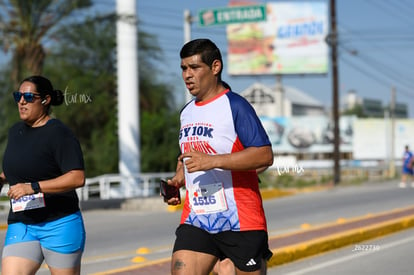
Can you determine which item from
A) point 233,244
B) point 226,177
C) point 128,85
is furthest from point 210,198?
point 128,85

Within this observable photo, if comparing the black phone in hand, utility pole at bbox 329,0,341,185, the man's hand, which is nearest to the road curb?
the black phone in hand

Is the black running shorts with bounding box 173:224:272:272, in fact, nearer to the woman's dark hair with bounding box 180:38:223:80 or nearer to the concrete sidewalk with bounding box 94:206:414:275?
the woman's dark hair with bounding box 180:38:223:80

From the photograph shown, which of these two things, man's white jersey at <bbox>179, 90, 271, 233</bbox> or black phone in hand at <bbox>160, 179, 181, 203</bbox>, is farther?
black phone in hand at <bbox>160, 179, 181, 203</bbox>

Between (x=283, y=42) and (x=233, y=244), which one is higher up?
Result: (x=283, y=42)

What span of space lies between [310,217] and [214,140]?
1241cm

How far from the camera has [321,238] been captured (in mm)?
10477

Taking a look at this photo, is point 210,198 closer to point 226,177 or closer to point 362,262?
point 226,177

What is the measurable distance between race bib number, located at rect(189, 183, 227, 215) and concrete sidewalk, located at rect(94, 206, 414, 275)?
353 cm

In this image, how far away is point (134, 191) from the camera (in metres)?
24.4

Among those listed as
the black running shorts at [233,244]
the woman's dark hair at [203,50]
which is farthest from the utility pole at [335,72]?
the black running shorts at [233,244]

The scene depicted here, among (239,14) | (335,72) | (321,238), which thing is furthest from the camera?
(335,72)

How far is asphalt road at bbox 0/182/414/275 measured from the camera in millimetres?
10034

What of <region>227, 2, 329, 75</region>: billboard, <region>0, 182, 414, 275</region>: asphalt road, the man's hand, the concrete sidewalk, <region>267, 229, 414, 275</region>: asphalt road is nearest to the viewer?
the man's hand

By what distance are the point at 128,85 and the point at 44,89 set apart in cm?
1998
